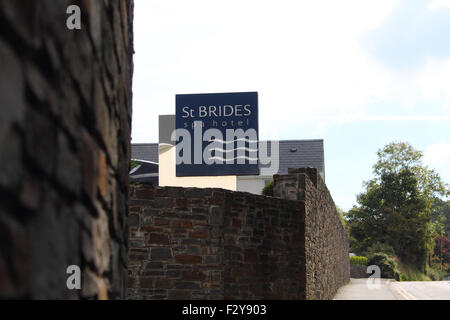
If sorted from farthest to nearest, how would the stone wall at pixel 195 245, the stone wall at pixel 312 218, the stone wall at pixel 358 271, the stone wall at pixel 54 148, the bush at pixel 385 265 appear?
the stone wall at pixel 358 271 → the bush at pixel 385 265 → the stone wall at pixel 312 218 → the stone wall at pixel 195 245 → the stone wall at pixel 54 148

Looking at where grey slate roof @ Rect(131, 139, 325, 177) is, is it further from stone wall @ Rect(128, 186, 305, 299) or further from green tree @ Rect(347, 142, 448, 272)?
stone wall @ Rect(128, 186, 305, 299)

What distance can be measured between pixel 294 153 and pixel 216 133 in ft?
77.8

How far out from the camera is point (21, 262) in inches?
58.6

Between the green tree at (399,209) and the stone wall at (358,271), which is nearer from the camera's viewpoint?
the stone wall at (358,271)

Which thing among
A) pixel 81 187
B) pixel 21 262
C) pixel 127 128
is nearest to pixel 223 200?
pixel 127 128

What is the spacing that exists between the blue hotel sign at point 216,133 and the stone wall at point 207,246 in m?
8.69

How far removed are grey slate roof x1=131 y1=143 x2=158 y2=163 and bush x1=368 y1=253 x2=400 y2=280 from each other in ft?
59.3

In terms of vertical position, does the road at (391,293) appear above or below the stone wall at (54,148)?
below

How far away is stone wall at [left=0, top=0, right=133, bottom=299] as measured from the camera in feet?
4.71

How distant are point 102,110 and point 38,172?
3.50ft

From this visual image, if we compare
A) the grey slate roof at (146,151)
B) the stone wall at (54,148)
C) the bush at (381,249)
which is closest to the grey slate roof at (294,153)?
the grey slate roof at (146,151)

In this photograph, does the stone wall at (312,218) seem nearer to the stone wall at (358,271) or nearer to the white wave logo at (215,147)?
the white wave logo at (215,147)

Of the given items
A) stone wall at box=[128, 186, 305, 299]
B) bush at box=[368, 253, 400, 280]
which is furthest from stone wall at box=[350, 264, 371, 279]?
stone wall at box=[128, 186, 305, 299]

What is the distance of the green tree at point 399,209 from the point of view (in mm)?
53562
